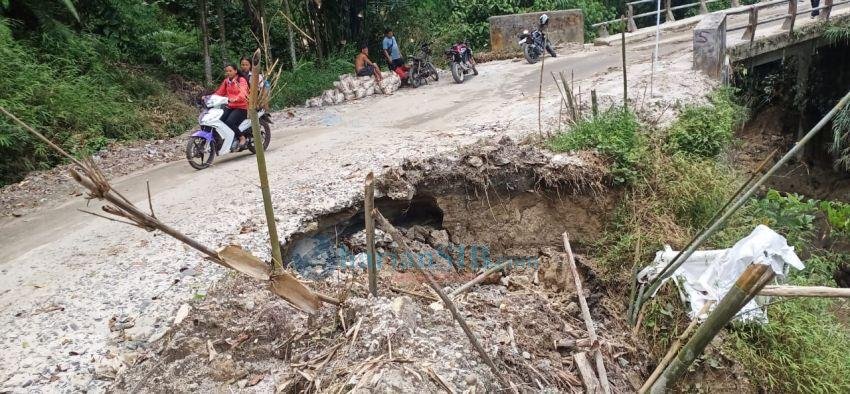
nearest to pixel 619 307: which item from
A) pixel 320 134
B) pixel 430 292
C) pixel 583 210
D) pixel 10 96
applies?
pixel 583 210

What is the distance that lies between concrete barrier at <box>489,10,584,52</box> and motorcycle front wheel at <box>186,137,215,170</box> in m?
10.2

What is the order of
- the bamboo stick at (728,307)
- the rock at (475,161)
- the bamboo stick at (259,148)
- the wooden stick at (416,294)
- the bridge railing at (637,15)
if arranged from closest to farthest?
the bamboo stick at (728,307)
the bamboo stick at (259,148)
the wooden stick at (416,294)
the rock at (475,161)
the bridge railing at (637,15)

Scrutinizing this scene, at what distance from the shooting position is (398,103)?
10.9 metres

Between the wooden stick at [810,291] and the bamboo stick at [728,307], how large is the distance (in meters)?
0.13

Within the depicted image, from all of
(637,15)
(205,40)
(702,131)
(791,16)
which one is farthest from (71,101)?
(637,15)

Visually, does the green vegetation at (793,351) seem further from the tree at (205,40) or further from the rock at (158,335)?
the tree at (205,40)

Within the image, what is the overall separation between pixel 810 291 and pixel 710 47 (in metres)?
8.18

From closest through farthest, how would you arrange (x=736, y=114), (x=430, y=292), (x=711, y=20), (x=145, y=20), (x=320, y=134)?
(x=430, y=292) → (x=736, y=114) → (x=320, y=134) → (x=711, y=20) → (x=145, y=20)

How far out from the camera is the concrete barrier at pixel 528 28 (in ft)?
51.9

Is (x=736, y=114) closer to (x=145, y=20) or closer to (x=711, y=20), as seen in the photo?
(x=711, y=20)

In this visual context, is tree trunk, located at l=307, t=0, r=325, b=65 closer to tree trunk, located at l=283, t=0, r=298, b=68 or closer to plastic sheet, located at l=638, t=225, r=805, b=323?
tree trunk, located at l=283, t=0, r=298, b=68

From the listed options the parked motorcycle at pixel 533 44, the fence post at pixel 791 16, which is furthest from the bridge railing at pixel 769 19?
the parked motorcycle at pixel 533 44

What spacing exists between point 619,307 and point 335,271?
262cm

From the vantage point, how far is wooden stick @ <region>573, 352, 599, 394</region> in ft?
12.4
